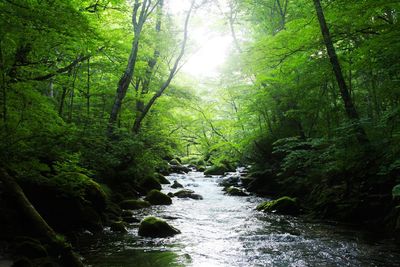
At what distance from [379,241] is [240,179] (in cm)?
1256

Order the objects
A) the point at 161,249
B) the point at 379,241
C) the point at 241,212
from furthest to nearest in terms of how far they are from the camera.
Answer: the point at 241,212
the point at 379,241
the point at 161,249

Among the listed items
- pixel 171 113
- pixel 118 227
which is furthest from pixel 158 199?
pixel 171 113

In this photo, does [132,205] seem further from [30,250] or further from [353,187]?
[353,187]

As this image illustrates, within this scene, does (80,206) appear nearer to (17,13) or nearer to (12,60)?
(12,60)

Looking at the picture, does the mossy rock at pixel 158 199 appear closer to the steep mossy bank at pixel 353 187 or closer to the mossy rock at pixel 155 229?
the mossy rock at pixel 155 229

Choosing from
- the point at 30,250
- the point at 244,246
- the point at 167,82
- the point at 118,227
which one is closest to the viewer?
the point at 30,250

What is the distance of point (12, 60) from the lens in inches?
239

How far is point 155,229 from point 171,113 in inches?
471

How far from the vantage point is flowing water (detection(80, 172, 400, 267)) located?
5.88 meters

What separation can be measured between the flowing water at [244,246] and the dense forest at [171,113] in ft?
2.94

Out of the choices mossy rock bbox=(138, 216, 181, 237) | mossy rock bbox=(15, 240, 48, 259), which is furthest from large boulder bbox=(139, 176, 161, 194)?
mossy rock bbox=(15, 240, 48, 259)

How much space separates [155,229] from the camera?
7.74 m

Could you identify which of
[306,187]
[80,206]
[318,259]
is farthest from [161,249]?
[306,187]

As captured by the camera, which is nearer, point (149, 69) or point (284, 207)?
point (284, 207)
